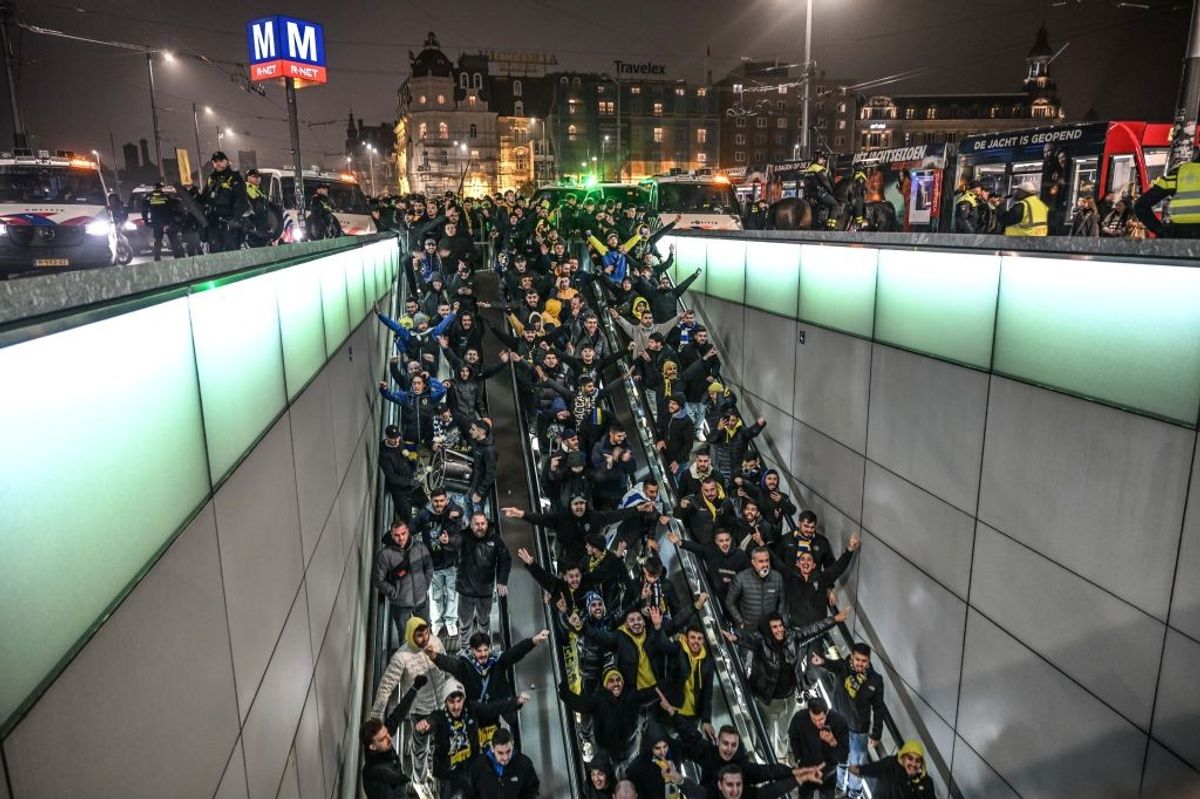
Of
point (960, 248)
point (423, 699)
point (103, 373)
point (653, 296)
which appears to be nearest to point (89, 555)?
point (103, 373)

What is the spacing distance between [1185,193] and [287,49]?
10.9 metres

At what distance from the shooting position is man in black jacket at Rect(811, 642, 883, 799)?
737cm

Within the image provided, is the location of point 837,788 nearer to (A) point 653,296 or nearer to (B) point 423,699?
(B) point 423,699

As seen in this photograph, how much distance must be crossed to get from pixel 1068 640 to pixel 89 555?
22.0 ft

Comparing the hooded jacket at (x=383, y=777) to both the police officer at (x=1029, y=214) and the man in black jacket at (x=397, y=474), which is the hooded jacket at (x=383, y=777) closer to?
the man in black jacket at (x=397, y=474)

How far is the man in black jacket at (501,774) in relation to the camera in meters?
6.00

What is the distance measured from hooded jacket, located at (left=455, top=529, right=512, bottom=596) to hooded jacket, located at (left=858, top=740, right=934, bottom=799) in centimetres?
402

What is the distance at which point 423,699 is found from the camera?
6.80 meters

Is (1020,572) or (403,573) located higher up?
(1020,572)

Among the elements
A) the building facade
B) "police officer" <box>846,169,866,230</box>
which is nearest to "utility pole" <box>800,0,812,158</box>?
"police officer" <box>846,169,866,230</box>

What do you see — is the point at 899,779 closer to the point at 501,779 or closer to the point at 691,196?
the point at 501,779

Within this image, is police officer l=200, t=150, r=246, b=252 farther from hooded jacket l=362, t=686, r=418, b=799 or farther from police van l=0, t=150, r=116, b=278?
hooded jacket l=362, t=686, r=418, b=799

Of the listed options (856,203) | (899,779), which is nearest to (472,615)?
(899,779)

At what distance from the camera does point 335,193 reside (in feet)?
60.6
